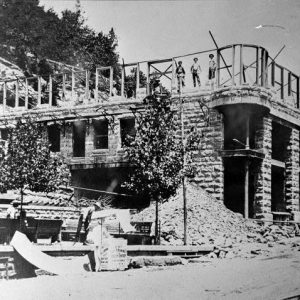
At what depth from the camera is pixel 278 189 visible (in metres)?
22.7

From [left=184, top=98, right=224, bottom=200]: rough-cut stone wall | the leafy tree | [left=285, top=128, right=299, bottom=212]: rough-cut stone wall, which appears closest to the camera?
[left=184, top=98, right=224, bottom=200]: rough-cut stone wall

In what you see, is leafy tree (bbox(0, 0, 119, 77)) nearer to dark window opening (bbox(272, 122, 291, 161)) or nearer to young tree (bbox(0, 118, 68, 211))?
young tree (bbox(0, 118, 68, 211))

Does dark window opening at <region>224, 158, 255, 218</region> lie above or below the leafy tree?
below

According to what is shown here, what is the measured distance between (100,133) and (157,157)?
6907 mm

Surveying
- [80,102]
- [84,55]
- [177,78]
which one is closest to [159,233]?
[177,78]

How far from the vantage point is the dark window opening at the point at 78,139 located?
2400 cm

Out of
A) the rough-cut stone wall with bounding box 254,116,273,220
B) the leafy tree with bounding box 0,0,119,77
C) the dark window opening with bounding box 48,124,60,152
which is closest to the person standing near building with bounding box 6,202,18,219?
the leafy tree with bounding box 0,0,119,77

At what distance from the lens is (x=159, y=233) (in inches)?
Result: 654

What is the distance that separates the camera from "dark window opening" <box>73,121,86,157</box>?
24.0m

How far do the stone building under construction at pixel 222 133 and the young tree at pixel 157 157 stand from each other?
8.04ft

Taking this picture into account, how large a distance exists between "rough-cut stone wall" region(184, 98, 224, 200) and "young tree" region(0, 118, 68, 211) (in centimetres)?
566

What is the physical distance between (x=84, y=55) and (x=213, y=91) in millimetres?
11733

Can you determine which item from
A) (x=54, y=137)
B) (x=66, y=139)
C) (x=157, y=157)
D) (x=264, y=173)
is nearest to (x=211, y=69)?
(x=264, y=173)

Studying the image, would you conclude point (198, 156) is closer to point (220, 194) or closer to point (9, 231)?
point (220, 194)
